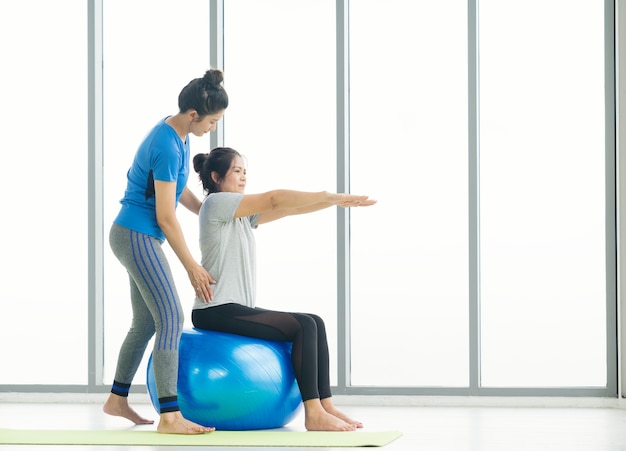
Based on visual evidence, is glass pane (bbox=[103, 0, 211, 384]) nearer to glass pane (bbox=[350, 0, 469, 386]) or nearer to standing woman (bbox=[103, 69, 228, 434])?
glass pane (bbox=[350, 0, 469, 386])

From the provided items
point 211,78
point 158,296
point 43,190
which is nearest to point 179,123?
point 211,78

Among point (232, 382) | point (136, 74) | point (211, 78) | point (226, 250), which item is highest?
point (136, 74)

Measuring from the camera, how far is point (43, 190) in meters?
4.69

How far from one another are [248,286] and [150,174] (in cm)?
55

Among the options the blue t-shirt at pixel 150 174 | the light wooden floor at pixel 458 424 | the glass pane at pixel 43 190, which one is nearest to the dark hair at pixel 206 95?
the blue t-shirt at pixel 150 174

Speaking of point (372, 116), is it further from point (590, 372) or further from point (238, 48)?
point (590, 372)

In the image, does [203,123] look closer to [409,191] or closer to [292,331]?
[292,331]

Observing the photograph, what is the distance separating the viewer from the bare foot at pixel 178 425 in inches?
120

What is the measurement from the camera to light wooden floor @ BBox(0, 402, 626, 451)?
288 centimetres

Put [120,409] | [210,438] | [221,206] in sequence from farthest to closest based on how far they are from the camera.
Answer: [120,409], [221,206], [210,438]

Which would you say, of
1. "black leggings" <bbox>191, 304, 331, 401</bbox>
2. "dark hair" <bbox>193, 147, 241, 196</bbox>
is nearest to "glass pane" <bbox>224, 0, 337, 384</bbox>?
"dark hair" <bbox>193, 147, 241, 196</bbox>

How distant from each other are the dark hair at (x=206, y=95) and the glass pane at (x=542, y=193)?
160cm

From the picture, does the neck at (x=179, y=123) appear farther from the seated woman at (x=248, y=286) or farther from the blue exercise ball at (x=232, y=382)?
the blue exercise ball at (x=232, y=382)

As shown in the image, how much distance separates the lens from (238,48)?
4.58 m
